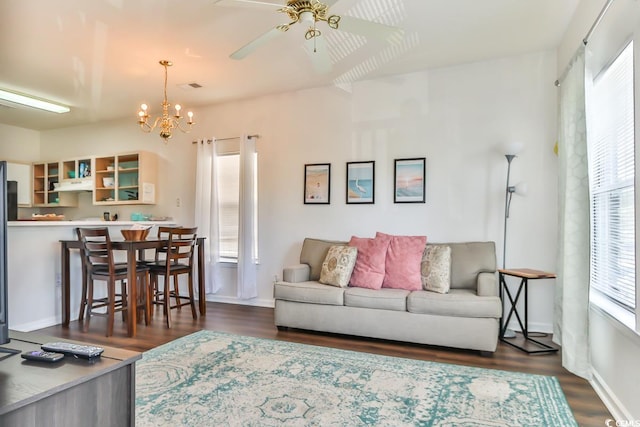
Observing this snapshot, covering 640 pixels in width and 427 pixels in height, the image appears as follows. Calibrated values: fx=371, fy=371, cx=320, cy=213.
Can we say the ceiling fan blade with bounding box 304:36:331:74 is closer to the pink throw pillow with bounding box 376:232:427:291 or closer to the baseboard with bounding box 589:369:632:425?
the pink throw pillow with bounding box 376:232:427:291

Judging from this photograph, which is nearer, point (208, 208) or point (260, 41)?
point (260, 41)

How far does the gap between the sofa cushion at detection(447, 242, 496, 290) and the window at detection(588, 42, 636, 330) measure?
0.90m

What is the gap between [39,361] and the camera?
1.36 metres

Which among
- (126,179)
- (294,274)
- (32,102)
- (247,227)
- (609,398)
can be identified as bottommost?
(609,398)

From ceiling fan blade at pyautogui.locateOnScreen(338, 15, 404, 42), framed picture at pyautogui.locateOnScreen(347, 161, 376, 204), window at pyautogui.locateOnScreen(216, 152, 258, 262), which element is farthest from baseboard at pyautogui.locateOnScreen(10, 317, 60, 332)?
ceiling fan blade at pyautogui.locateOnScreen(338, 15, 404, 42)

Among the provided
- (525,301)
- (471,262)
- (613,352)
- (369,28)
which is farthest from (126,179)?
(613,352)

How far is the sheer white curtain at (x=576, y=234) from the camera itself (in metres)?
2.62

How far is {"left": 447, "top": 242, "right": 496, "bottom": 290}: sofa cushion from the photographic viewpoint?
3654mm

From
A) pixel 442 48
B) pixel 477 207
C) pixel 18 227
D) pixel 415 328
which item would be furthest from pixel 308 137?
pixel 18 227

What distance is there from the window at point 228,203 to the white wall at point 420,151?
0.36 meters

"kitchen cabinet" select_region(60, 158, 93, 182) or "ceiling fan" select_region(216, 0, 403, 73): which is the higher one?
"ceiling fan" select_region(216, 0, 403, 73)

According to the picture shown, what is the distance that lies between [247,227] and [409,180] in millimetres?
2172

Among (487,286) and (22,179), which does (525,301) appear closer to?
(487,286)

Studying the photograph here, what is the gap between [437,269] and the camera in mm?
3523
